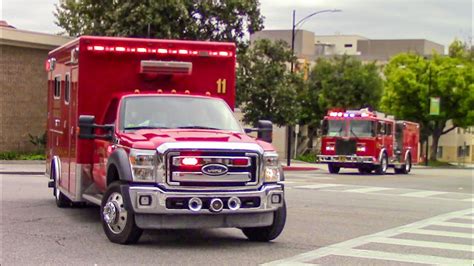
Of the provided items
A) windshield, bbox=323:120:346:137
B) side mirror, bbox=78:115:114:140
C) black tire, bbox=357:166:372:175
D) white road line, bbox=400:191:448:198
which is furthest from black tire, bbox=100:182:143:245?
black tire, bbox=357:166:372:175

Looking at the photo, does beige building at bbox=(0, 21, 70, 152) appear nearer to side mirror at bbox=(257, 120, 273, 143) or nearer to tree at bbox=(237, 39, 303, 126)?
tree at bbox=(237, 39, 303, 126)

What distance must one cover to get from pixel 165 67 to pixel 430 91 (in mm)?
51169

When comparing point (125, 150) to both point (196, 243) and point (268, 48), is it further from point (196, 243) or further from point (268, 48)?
point (268, 48)

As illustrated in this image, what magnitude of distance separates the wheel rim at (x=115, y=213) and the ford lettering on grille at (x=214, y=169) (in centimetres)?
123

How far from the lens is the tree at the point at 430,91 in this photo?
2368 inches

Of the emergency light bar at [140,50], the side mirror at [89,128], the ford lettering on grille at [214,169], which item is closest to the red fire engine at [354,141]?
the emergency light bar at [140,50]

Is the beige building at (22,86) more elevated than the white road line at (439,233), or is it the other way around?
the beige building at (22,86)

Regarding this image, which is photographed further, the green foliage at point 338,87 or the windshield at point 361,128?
the green foliage at point 338,87

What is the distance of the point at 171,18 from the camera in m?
32.8

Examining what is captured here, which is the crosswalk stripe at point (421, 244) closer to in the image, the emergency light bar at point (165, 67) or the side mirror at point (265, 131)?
the side mirror at point (265, 131)

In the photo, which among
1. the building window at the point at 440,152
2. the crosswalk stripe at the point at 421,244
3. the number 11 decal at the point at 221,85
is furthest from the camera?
the building window at the point at 440,152

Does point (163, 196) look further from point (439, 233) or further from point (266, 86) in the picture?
point (266, 86)

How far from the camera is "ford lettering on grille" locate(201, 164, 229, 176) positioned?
363 inches

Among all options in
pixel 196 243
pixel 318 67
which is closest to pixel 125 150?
pixel 196 243
